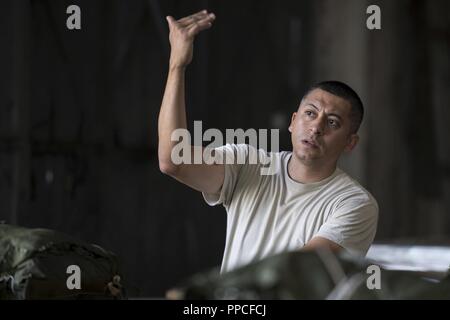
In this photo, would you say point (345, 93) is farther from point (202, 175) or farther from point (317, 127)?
point (202, 175)

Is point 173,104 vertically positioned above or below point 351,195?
above

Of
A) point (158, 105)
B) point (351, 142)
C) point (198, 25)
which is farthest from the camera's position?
point (158, 105)

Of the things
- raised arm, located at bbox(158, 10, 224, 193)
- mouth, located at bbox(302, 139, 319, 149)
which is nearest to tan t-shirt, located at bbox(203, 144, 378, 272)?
mouth, located at bbox(302, 139, 319, 149)

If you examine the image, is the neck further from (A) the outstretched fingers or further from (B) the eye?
(A) the outstretched fingers

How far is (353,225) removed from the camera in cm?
214

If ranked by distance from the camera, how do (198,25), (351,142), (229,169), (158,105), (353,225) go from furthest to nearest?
(158,105) → (351,142) → (229,169) → (353,225) → (198,25)

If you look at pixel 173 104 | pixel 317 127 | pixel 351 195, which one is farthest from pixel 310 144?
pixel 173 104

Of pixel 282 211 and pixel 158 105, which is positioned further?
pixel 158 105

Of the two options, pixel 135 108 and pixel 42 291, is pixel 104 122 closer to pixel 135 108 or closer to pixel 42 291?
pixel 135 108

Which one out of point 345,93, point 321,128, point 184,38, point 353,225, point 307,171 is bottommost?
point 353,225

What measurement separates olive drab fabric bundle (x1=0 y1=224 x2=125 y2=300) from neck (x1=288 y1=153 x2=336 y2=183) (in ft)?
2.61

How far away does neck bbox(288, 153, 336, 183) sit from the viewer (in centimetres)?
229

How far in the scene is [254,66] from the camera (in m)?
5.54

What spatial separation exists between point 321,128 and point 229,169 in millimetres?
296
